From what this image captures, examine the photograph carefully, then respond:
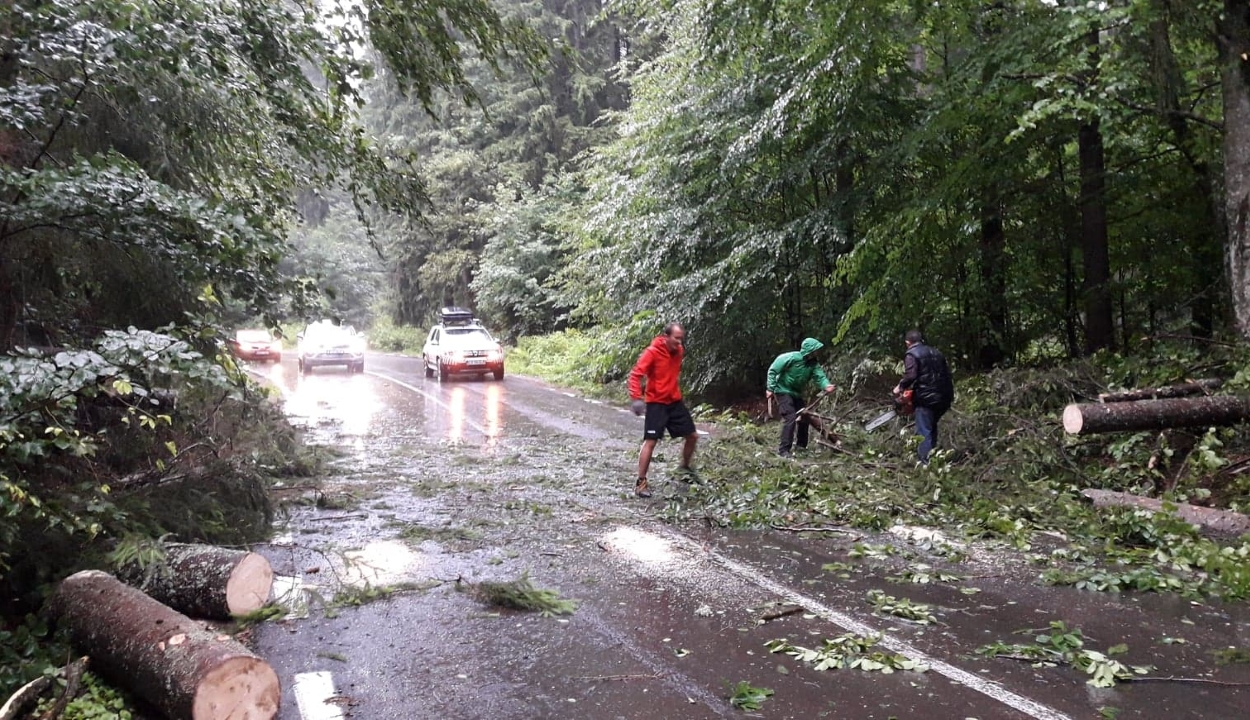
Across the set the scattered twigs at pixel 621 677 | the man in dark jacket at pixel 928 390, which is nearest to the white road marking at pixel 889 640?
the scattered twigs at pixel 621 677

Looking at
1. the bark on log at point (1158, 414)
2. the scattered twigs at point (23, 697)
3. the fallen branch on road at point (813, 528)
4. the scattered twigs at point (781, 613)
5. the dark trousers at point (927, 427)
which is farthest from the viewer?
the dark trousers at point (927, 427)

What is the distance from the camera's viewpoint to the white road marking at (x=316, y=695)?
170 inches

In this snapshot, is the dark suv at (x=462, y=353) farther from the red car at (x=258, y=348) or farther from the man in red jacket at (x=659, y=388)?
the man in red jacket at (x=659, y=388)

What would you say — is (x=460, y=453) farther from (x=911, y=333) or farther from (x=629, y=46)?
(x=629, y=46)

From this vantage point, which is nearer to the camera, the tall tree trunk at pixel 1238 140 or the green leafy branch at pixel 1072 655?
the green leafy branch at pixel 1072 655

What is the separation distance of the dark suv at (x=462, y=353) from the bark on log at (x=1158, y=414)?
60.6 ft

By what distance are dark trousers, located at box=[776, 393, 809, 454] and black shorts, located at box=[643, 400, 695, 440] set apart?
1.74 meters

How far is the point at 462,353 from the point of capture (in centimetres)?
2503

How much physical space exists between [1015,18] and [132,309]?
A: 37.6ft

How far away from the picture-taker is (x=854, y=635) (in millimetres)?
5250

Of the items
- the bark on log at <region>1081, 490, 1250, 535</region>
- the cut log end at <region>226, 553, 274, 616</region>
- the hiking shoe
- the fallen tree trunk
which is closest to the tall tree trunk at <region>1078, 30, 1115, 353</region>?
the fallen tree trunk

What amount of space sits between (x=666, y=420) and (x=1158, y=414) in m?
4.98

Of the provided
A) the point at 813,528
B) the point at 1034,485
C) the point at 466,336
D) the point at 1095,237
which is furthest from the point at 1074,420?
the point at 466,336

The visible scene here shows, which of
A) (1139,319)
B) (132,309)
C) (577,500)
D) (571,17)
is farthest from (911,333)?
(571,17)
